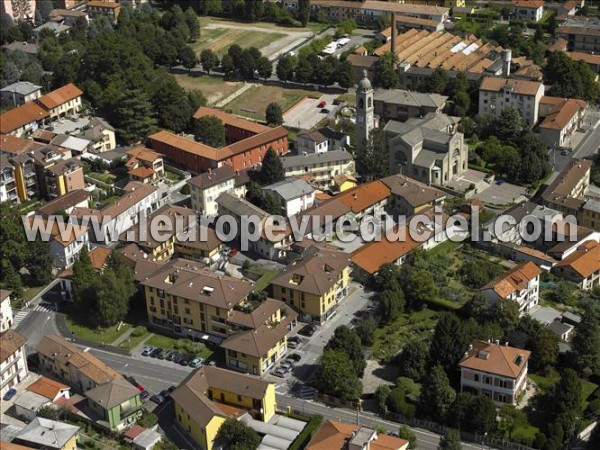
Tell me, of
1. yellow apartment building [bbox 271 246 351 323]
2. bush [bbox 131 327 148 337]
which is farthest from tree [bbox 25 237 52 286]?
yellow apartment building [bbox 271 246 351 323]

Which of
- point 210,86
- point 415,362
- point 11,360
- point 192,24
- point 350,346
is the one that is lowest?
point 415,362

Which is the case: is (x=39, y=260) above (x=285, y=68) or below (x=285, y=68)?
below

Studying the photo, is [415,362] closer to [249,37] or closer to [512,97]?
[512,97]

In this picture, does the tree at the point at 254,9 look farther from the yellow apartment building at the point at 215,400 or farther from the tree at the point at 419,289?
the yellow apartment building at the point at 215,400

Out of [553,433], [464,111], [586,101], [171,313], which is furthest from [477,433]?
[586,101]

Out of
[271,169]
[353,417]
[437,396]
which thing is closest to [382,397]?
[353,417]
